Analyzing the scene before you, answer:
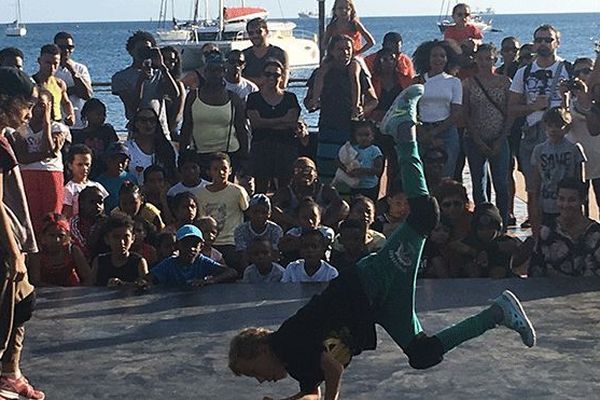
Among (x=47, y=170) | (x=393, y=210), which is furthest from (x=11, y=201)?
(x=393, y=210)

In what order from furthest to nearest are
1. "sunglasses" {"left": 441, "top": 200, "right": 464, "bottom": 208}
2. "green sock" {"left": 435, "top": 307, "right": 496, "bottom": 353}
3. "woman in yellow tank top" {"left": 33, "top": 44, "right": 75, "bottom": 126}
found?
"woman in yellow tank top" {"left": 33, "top": 44, "right": 75, "bottom": 126} < "sunglasses" {"left": 441, "top": 200, "right": 464, "bottom": 208} < "green sock" {"left": 435, "top": 307, "right": 496, "bottom": 353}

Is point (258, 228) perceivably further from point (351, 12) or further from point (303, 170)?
point (351, 12)

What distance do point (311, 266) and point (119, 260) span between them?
1147 millimetres

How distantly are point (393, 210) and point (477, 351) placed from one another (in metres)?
2.51

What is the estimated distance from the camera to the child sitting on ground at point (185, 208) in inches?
321

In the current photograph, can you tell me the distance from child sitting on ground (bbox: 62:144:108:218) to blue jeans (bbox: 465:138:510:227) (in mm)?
2719

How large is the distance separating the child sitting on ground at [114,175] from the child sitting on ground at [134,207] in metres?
0.32

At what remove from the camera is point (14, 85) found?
5066 mm

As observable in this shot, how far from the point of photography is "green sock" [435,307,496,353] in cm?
519

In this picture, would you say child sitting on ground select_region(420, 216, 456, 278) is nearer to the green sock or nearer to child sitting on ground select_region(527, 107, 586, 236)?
child sitting on ground select_region(527, 107, 586, 236)

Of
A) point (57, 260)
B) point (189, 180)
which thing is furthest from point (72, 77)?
point (57, 260)

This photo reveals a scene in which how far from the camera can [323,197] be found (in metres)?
8.78

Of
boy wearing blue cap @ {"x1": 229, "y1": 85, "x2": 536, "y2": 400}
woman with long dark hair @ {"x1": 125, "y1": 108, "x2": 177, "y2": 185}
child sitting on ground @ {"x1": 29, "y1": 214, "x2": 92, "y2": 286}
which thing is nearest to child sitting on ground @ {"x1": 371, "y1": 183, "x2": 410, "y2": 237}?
woman with long dark hair @ {"x1": 125, "y1": 108, "x2": 177, "y2": 185}

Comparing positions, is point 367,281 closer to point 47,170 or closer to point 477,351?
point 477,351
